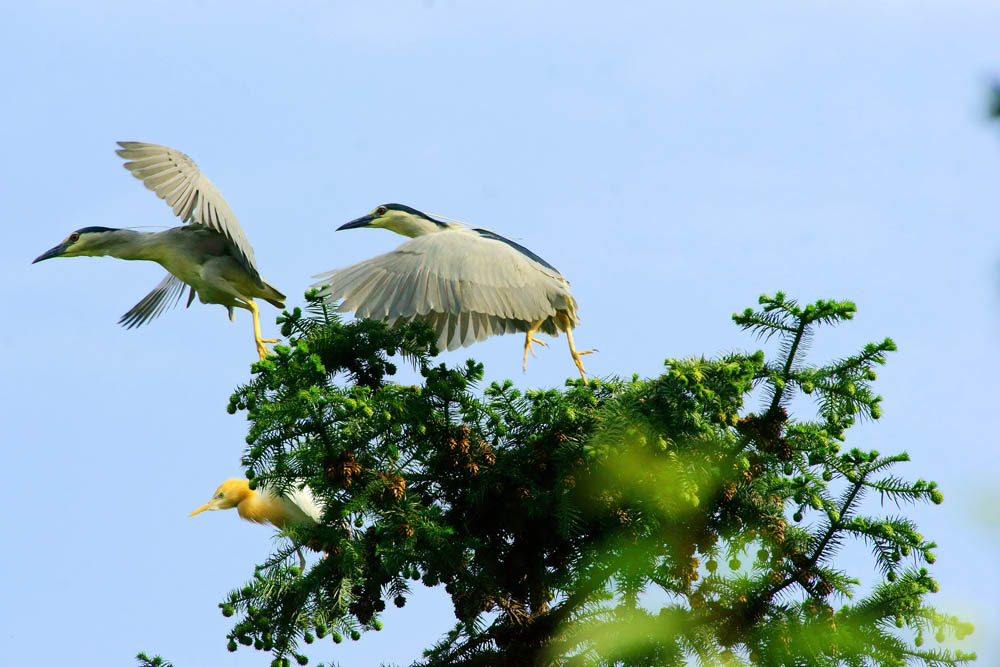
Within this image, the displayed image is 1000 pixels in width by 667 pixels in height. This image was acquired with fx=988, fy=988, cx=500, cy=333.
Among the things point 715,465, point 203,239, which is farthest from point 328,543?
point 203,239

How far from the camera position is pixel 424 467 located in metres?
4.09

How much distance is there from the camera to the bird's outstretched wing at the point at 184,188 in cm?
573

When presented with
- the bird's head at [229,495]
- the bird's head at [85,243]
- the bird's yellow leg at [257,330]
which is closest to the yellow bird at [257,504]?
the bird's head at [229,495]

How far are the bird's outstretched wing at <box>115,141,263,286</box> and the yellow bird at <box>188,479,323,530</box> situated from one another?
1.37 m

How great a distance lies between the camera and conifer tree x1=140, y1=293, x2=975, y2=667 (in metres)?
3.46

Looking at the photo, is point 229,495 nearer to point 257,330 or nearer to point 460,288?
point 257,330

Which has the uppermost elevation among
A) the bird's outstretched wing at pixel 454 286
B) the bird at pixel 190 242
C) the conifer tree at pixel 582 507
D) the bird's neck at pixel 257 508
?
the bird at pixel 190 242

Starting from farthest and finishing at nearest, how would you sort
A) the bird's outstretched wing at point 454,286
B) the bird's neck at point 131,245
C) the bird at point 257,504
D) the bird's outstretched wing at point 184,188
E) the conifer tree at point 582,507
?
the bird's neck at point 131,245 < the bird at point 257,504 < the bird's outstretched wing at point 184,188 < the bird's outstretched wing at point 454,286 < the conifer tree at point 582,507

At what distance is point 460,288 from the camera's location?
5.07m

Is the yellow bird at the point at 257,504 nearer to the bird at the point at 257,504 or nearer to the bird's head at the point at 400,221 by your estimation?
the bird at the point at 257,504

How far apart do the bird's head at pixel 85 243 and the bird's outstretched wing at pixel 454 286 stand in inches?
86.3

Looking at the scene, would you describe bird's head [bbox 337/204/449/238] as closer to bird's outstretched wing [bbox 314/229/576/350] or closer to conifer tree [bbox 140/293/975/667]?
bird's outstretched wing [bbox 314/229/576/350]

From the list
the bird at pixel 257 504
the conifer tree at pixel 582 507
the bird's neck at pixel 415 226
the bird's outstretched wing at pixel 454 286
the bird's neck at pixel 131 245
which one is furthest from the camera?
the bird's neck at pixel 415 226

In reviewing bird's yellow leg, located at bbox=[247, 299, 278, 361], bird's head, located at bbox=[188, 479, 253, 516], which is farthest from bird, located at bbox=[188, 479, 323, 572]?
bird's yellow leg, located at bbox=[247, 299, 278, 361]
